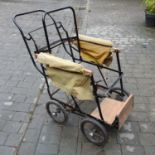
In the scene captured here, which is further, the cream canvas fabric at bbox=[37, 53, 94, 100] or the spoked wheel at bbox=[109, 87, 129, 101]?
the spoked wheel at bbox=[109, 87, 129, 101]

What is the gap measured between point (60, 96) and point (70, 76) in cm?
122

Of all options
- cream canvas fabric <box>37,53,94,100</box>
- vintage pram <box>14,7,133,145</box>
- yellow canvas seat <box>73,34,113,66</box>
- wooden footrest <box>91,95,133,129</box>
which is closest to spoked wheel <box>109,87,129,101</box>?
vintage pram <box>14,7,133,145</box>

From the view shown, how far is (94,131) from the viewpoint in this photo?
3.30m

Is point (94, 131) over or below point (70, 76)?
below

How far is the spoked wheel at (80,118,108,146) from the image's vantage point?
318 cm

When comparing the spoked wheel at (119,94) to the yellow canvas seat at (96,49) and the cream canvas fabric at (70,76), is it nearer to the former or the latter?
the yellow canvas seat at (96,49)

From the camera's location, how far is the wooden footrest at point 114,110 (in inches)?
130

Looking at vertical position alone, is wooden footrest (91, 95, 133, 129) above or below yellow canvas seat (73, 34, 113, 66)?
below

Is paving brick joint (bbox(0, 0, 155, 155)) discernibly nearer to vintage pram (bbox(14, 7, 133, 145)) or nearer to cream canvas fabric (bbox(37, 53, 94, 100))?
vintage pram (bbox(14, 7, 133, 145))

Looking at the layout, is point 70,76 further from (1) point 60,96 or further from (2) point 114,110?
(1) point 60,96

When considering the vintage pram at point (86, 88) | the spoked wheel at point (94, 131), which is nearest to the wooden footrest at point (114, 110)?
the vintage pram at point (86, 88)

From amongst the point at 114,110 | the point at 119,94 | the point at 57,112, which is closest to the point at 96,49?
the point at 119,94

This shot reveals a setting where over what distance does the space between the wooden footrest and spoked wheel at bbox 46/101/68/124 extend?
0.36m

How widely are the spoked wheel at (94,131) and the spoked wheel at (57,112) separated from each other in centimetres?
32
